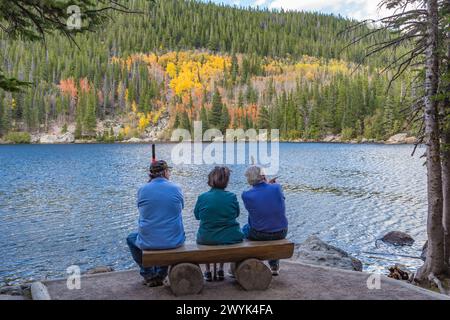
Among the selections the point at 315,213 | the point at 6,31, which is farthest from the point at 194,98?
the point at 6,31

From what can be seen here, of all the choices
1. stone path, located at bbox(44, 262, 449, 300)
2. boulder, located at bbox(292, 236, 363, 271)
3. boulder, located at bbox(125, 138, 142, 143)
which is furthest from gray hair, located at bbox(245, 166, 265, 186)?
boulder, located at bbox(125, 138, 142, 143)

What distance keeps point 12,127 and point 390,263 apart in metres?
136

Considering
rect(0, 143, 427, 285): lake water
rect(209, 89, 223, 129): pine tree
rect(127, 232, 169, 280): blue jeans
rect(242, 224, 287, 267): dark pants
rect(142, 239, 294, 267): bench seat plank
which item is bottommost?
rect(0, 143, 427, 285): lake water

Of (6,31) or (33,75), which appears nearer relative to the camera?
(6,31)

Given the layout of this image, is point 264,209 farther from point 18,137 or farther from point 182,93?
point 182,93

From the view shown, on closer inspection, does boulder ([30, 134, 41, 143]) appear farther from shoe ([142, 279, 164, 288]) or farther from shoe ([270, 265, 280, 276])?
shoe ([270, 265, 280, 276])

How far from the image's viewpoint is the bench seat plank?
21.6 feet

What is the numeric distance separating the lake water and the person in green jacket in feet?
29.1

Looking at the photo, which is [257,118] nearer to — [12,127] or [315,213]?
[12,127]

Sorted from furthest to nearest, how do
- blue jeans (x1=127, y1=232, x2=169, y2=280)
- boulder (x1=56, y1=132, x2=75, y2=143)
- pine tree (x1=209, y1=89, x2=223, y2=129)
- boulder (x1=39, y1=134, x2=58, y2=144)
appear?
pine tree (x1=209, y1=89, x2=223, y2=129)
boulder (x1=56, y1=132, x2=75, y2=143)
boulder (x1=39, y1=134, x2=58, y2=144)
blue jeans (x1=127, y1=232, x2=169, y2=280)

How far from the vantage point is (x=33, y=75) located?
162000 mm

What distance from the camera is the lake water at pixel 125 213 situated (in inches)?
635

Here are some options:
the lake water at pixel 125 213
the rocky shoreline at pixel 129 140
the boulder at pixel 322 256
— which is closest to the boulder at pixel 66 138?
the rocky shoreline at pixel 129 140

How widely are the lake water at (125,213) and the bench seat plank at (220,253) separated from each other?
8677 millimetres
